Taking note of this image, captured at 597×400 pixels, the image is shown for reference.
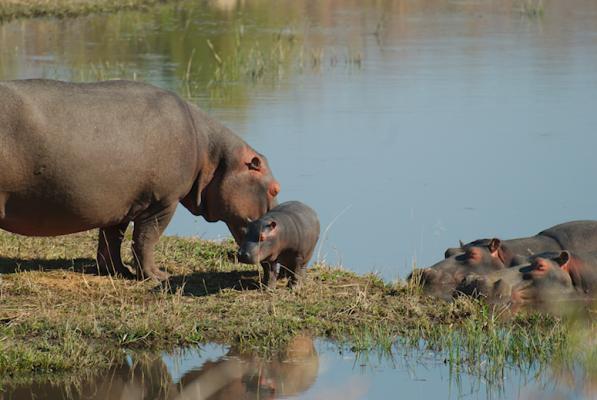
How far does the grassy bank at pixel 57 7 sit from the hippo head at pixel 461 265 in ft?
65.3

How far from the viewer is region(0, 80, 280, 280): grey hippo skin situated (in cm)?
767

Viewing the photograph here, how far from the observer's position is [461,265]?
8.71 meters

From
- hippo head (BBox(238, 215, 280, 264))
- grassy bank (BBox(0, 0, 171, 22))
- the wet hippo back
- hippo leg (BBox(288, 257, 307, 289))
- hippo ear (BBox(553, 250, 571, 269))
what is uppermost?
hippo head (BBox(238, 215, 280, 264))

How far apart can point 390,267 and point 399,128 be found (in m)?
5.69

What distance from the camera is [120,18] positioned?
2827 centimetres

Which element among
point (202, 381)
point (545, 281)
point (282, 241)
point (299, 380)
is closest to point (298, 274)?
point (282, 241)

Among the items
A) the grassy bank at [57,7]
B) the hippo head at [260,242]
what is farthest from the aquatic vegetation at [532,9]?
the hippo head at [260,242]

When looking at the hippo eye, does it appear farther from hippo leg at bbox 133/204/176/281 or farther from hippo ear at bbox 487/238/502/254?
hippo ear at bbox 487/238/502/254

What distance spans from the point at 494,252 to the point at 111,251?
2559 millimetres

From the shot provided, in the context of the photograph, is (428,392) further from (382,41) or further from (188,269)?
(382,41)

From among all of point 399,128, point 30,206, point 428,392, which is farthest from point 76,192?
point 399,128

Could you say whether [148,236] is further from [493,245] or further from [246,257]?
[493,245]

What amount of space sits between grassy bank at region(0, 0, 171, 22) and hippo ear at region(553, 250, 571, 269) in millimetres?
20446

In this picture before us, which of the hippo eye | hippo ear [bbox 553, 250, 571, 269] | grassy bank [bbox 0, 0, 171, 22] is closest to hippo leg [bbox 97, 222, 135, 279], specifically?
the hippo eye
